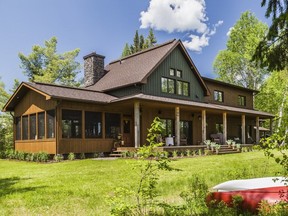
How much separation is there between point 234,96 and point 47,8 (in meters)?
19.4

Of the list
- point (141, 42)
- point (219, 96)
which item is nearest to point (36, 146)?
point (219, 96)

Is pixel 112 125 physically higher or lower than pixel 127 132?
higher

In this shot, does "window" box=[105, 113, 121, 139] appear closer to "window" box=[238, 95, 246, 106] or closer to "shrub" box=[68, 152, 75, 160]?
"shrub" box=[68, 152, 75, 160]

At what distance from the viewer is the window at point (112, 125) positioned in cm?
2012

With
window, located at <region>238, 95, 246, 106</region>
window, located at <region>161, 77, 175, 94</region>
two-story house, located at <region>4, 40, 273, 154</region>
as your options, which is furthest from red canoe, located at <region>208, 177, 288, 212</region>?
window, located at <region>238, 95, 246, 106</region>

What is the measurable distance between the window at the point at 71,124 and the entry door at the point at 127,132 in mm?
3602

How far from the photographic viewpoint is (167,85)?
22.4 metres

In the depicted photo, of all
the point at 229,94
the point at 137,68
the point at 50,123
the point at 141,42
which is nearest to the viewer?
the point at 50,123

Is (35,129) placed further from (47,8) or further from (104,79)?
(47,8)

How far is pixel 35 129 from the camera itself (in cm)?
2031

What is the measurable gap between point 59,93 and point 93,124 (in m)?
3.02

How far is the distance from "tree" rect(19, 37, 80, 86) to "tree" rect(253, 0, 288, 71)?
109 feet

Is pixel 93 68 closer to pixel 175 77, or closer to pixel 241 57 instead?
pixel 175 77

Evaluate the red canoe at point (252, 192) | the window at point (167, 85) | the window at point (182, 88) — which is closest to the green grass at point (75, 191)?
the red canoe at point (252, 192)
